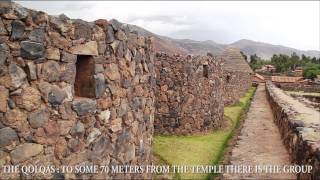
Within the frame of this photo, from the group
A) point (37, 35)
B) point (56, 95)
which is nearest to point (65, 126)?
point (56, 95)

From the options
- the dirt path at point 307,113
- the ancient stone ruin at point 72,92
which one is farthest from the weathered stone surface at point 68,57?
the dirt path at point 307,113

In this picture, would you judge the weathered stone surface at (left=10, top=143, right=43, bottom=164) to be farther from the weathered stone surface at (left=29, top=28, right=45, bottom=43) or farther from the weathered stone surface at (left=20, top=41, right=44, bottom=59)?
the weathered stone surface at (left=29, top=28, right=45, bottom=43)

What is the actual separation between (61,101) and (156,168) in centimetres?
312

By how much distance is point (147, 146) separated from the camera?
611 centimetres

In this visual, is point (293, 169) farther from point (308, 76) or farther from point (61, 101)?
point (308, 76)

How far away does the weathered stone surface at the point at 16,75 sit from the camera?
348 centimetres

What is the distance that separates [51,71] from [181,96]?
264 inches

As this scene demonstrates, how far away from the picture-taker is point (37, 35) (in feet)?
12.0

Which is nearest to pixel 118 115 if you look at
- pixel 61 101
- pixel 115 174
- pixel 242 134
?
pixel 115 174

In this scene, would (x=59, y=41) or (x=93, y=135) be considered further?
(x=93, y=135)

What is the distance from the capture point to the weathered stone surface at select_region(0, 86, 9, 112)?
3.41m

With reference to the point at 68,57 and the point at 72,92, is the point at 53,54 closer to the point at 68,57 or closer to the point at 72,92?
the point at 68,57

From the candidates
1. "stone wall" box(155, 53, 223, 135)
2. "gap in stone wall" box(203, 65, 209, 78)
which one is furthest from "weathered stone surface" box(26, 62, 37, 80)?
"gap in stone wall" box(203, 65, 209, 78)

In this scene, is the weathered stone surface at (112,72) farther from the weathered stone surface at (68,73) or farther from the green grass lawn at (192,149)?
the green grass lawn at (192,149)
